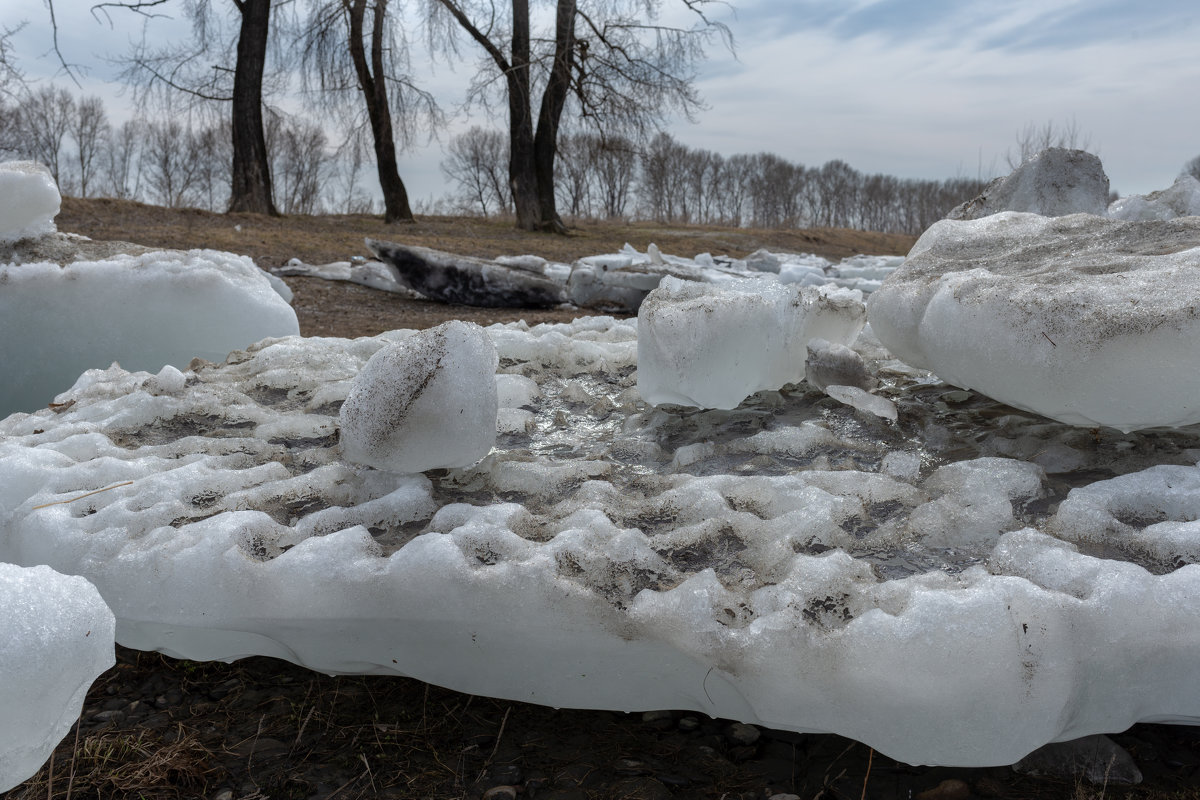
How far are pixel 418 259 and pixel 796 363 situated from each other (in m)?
3.95

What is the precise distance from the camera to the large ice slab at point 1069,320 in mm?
1627

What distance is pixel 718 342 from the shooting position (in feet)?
7.06

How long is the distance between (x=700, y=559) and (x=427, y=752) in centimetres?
57

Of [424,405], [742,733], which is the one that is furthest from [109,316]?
[742,733]

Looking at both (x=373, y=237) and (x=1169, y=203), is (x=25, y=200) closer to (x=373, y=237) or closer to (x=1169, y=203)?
(x=1169, y=203)

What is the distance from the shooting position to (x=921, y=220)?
3853cm

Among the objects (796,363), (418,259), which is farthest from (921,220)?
(796,363)

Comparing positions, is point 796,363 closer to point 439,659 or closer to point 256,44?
point 439,659

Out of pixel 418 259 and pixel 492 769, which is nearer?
pixel 492 769

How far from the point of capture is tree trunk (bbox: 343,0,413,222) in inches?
488

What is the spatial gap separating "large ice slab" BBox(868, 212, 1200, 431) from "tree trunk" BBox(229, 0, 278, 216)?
11850 mm

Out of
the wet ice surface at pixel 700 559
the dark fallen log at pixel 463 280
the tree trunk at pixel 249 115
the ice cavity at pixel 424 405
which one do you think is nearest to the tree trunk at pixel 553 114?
the tree trunk at pixel 249 115

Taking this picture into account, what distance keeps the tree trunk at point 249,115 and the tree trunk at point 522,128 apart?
365 cm

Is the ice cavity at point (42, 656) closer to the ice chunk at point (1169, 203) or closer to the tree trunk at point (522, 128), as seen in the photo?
the ice chunk at point (1169, 203)
